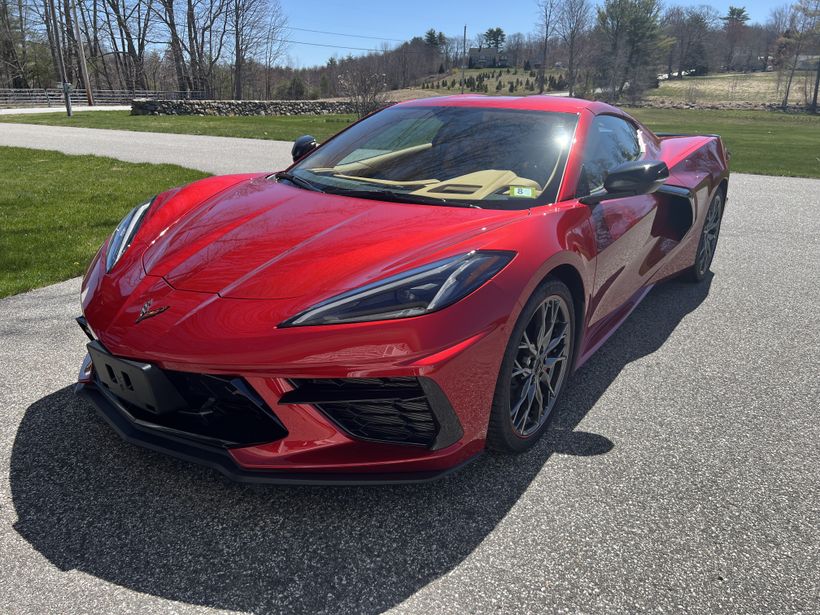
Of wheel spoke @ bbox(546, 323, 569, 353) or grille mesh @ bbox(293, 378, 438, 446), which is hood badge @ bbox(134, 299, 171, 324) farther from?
wheel spoke @ bbox(546, 323, 569, 353)

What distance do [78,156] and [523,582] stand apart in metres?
12.4

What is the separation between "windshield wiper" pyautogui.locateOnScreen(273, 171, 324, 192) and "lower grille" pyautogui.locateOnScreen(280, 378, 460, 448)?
1269 mm

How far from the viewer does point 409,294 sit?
196 centimetres

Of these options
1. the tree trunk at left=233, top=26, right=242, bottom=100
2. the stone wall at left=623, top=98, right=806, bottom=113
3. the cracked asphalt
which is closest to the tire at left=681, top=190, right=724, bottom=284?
the cracked asphalt

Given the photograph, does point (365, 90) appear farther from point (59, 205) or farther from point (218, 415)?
point (218, 415)

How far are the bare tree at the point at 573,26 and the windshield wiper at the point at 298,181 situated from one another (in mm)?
54008

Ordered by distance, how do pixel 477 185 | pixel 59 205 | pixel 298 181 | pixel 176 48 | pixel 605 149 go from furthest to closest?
pixel 176 48 < pixel 59 205 < pixel 605 149 < pixel 298 181 < pixel 477 185

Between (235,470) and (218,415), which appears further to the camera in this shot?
(218,415)

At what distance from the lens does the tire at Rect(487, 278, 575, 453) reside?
2.18 meters

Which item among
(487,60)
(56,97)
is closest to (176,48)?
(56,97)

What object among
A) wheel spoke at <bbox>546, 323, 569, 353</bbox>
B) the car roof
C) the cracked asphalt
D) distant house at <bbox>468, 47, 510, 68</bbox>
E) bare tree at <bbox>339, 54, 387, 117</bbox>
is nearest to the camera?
the cracked asphalt

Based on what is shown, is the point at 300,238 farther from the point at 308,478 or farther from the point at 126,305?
the point at 308,478

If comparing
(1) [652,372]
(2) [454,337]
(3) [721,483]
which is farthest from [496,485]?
(1) [652,372]

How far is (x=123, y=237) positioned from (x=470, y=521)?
1.91 m
